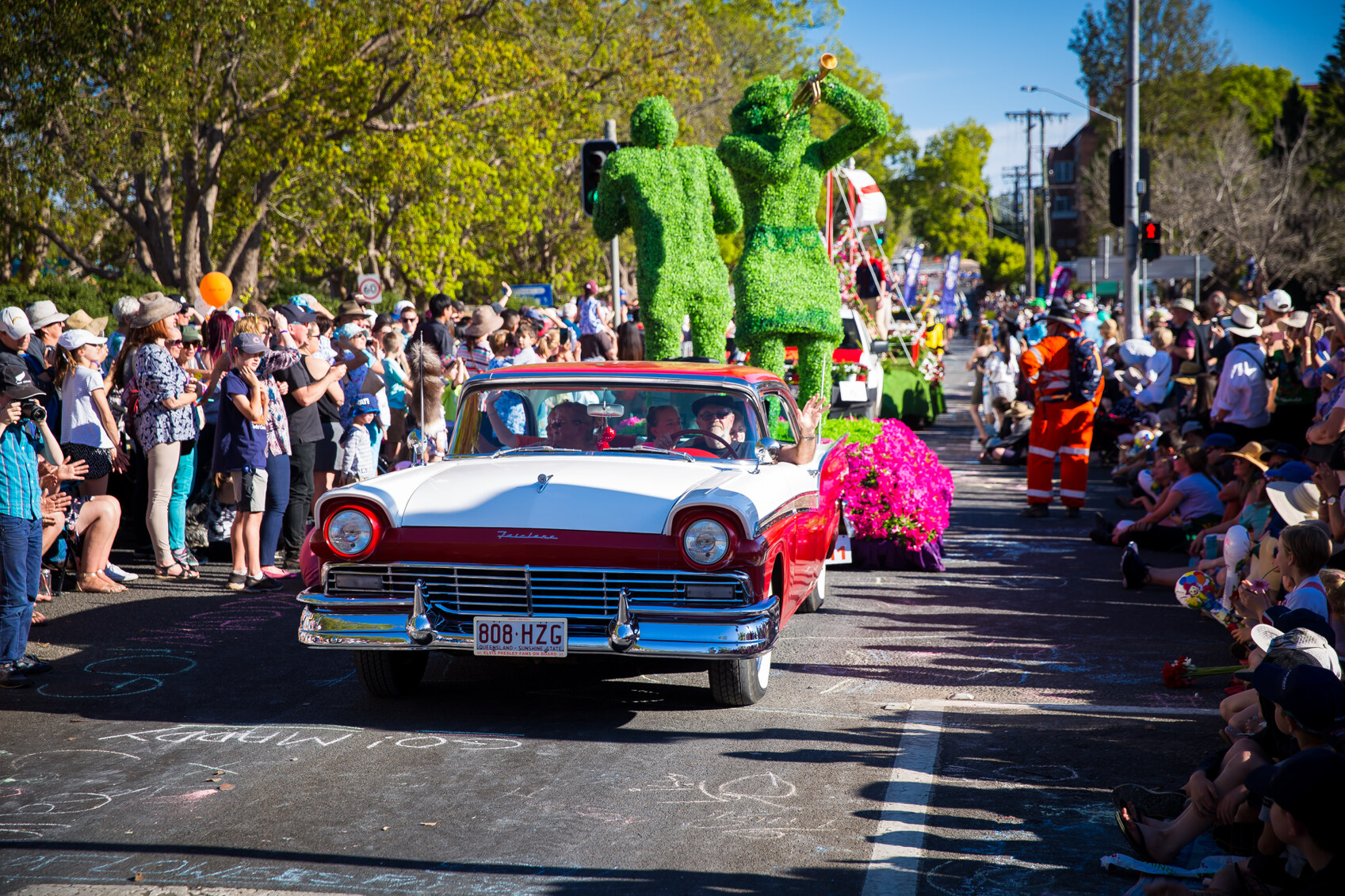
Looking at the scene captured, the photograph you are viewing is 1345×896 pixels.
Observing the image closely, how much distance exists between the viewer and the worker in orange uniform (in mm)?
12273

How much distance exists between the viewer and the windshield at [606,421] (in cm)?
656

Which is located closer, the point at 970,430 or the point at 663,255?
the point at 663,255

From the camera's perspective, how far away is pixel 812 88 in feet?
32.4

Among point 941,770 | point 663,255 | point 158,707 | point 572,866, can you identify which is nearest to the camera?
point 572,866

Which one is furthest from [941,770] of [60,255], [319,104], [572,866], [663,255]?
[60,255]

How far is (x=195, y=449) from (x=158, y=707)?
4.28 meters

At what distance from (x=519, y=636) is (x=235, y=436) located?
13.5 ft

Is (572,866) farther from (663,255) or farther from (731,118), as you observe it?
(731,118)

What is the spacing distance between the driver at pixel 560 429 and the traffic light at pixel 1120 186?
13.6 m

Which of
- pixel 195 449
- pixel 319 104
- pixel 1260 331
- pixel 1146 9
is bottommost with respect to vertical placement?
pixel 195 449

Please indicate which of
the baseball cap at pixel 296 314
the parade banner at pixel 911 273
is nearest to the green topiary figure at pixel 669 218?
the baseball cap at pixel 296 314

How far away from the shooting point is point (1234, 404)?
408 inches

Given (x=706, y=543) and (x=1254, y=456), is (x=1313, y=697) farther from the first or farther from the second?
(x=1254, y=456)

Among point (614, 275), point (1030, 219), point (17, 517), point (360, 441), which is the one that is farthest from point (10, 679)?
point (1030, 219)
